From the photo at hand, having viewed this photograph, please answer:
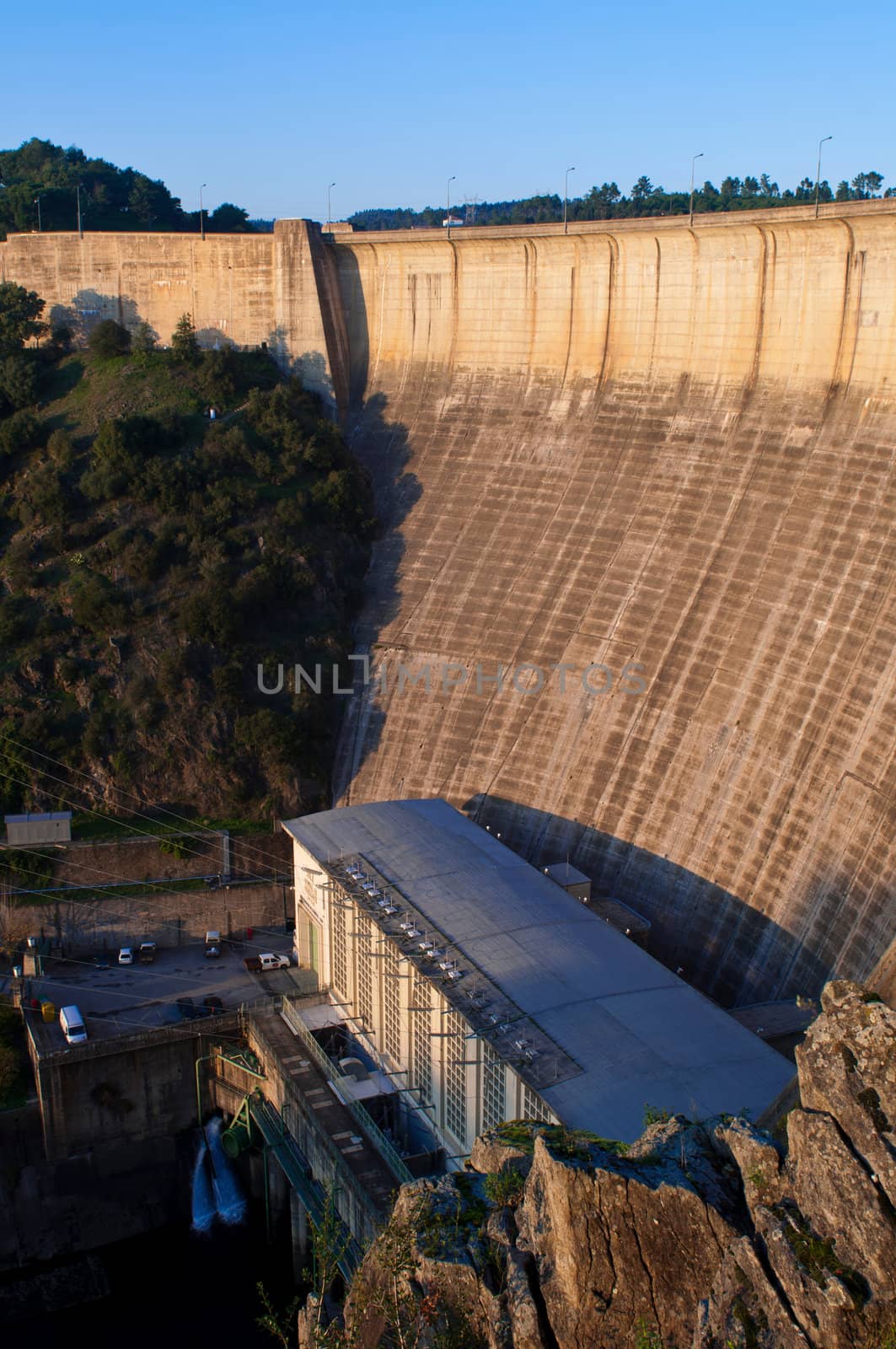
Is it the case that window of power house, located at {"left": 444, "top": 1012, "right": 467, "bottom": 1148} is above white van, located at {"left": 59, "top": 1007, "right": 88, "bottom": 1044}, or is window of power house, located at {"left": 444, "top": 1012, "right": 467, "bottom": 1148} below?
above

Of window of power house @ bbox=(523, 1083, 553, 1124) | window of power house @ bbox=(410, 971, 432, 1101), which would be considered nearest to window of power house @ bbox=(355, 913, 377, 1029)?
window of power house @ bbox=(410, 971, 432, 1101)

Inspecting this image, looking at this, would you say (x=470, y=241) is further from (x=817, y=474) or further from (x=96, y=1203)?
(x=96, y=1203)

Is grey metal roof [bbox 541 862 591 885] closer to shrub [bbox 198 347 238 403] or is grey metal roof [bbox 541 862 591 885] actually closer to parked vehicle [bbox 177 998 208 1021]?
parked vehicle [bbox 177 998 208 1021]

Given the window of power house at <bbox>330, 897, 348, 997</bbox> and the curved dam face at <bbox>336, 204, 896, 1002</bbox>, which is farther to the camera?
the curved dam face at <bbox>336, 204, 896, 1002</bbox>

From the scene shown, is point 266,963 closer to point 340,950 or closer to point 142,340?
point 340,950

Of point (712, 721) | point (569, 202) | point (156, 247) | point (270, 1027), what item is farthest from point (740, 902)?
point (569, 202)

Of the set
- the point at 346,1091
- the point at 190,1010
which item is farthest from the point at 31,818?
the point at 346,1091
